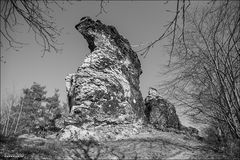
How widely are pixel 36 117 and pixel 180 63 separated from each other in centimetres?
2605

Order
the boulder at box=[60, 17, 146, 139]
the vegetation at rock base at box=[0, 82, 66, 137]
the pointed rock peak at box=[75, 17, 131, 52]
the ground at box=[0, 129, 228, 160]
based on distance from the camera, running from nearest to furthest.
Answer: the ground at box=[0, 129, 228, 160], the boulder at box=[60, 17, 146, 139], the pointed rock peak at box=[75, 17, 131, 52], the vegetation at rock base at box=[0, 82, 66, 137]

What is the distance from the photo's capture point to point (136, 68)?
436 inches

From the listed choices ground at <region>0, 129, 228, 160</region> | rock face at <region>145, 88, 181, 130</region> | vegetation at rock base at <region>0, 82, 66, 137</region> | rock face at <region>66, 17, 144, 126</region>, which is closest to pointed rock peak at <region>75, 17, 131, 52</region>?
rock face at <region>66, 17, 144, 126</region>

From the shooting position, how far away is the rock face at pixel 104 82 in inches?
290

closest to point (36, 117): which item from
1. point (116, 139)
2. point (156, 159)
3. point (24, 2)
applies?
point (116, 139)

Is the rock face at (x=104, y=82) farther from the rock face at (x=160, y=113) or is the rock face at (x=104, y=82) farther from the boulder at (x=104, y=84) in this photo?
the rock face at (x=160, y=113)

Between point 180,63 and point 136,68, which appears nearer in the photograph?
point 180,63

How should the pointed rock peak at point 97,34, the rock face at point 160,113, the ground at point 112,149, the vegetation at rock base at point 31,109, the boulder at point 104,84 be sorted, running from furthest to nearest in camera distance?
1. the vegetation at rock base at point 31,109
2. the rock face at point 160,113
3. the pointed rock peak at point 97,34
4. the boulder at point 104,84
5. the ground at point 112,149

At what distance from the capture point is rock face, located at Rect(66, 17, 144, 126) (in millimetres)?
7363

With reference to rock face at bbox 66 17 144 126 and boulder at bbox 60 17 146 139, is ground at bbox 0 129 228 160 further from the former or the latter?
rock face at bbox 66 17 144 126

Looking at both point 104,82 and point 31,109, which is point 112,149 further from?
point 31,109

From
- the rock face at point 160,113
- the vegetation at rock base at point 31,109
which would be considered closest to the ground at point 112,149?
the rock face at point 160,113

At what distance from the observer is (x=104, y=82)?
8117 millimetres

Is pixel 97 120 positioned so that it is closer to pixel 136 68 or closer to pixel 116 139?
pixel 116 139
